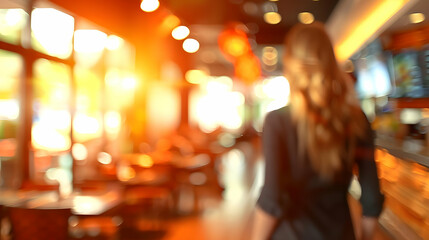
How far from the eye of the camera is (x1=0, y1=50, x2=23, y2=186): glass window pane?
553 centimetres

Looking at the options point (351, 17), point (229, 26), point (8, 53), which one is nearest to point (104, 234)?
point (8, 53)

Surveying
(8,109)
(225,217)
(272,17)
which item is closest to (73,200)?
(8,109)

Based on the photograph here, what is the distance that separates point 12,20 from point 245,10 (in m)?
6.76

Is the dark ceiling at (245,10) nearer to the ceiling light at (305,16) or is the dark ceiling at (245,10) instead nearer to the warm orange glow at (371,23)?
the ceiling light at (305,16)

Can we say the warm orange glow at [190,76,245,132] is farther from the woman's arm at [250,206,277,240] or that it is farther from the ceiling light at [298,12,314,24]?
the woman's arm at [250,206,277,240]

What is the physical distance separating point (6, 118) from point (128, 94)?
5325 mm

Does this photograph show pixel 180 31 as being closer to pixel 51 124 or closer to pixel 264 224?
pixel 51 124

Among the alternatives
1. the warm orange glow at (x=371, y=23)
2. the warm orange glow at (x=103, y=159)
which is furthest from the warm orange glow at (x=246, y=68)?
the warm orange glow at (x=103, y=159)

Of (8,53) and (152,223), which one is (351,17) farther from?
(8,53)

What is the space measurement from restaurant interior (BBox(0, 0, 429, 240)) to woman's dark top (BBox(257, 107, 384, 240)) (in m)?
0.40

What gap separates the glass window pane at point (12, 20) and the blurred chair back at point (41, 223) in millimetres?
2321

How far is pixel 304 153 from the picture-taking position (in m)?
1.62

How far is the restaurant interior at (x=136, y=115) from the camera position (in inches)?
176

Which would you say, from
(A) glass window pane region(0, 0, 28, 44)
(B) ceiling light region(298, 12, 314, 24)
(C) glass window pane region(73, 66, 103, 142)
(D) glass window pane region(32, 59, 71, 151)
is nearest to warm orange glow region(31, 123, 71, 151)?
(D) glass window pane region(32, 59, 71, 151)
